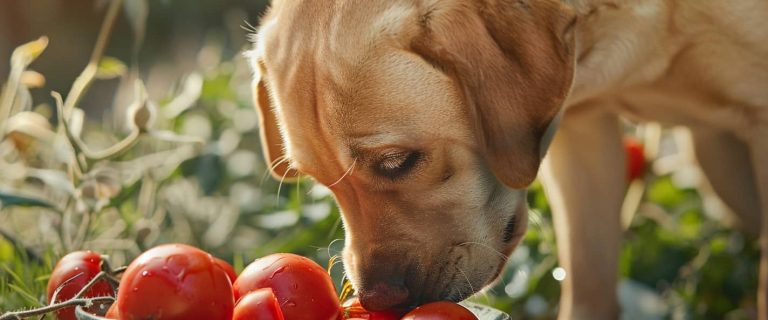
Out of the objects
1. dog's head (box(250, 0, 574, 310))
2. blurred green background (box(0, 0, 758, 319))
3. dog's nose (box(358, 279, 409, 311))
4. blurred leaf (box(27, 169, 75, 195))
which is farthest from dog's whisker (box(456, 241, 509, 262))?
blurred leaf (box(27, 169, 75, 195))

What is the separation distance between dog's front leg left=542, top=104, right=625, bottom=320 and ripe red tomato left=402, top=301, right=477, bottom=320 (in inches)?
49.7

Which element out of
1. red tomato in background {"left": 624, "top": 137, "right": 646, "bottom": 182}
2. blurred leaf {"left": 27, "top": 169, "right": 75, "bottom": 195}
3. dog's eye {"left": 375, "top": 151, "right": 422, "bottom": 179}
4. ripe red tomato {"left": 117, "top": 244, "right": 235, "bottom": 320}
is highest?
ripe red tomato {"left": 117, "top": 244, "right": 235, "bottom": 320}

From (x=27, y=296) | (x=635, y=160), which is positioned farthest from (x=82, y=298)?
(x=635, y=160)

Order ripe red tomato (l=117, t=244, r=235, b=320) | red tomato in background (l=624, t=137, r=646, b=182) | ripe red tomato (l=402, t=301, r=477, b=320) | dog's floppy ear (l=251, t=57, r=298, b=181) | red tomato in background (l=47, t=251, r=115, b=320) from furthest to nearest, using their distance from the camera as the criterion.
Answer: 1. red tomato in background (l=624, t=137, r=646, b=182)
2. dog's floppy ear (l=251, t=57, r=298, b=181)
3. red tomato in background (l=47, t=251, r=115, b=320)
4. ripe red tomato (l=402, t=301, r=477, b=320)
5. ripe red tomato (l=117, t=244, r=235, b=320)

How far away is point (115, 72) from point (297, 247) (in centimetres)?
74

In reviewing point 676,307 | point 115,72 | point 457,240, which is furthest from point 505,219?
point 115,72

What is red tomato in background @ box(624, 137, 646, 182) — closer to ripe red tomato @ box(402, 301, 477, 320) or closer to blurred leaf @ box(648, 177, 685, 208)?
blurred leaf @ box(648, 177, 685, 208)

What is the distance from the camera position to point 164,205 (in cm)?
335

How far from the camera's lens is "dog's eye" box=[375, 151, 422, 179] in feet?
7.23

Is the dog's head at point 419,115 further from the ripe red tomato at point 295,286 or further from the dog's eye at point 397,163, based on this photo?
the ripe red tomato at point 295,286

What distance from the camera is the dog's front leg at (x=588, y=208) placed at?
3082 mm

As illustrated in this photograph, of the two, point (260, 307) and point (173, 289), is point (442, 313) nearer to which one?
point (260, 307)

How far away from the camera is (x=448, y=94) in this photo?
2197 millimetres

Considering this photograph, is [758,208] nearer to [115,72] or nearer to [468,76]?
[468,76]
